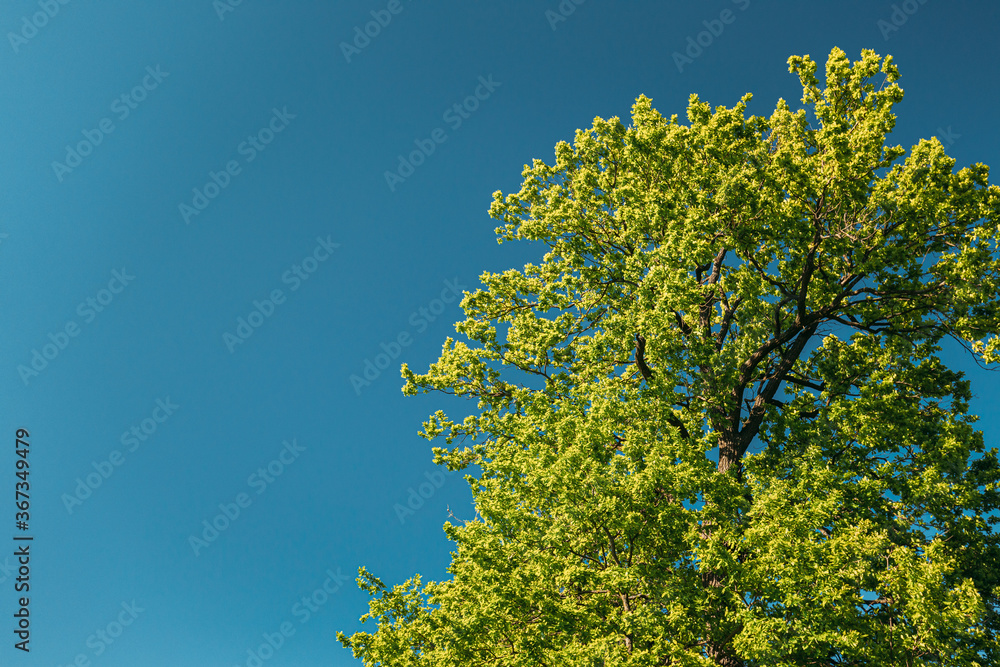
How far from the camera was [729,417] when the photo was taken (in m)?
17.3

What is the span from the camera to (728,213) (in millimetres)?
16641

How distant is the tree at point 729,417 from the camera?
1273 centimetres

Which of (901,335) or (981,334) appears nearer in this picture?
(981,334)

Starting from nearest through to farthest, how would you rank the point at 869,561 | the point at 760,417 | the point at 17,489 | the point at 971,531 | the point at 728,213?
1. the point at 869,561
2. the point at 971,531
3. the point at 728,213
4. the point at 760,417
5. the point at 17,489

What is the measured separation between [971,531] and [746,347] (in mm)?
7115

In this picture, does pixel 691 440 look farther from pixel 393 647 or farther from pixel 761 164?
pixel 393 647

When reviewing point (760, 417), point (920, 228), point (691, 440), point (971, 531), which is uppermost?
point (920, 228)

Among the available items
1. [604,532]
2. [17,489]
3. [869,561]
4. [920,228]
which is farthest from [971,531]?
[17,489]

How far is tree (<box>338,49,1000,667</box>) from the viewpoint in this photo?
501 inches

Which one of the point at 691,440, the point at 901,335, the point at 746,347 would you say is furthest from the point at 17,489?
the point at 901,335

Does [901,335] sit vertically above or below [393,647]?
above

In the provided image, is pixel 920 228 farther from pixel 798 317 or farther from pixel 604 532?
pixel 604 532

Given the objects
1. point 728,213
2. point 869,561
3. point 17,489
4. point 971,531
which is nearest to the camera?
point 869,561

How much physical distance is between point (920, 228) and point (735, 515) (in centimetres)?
904
